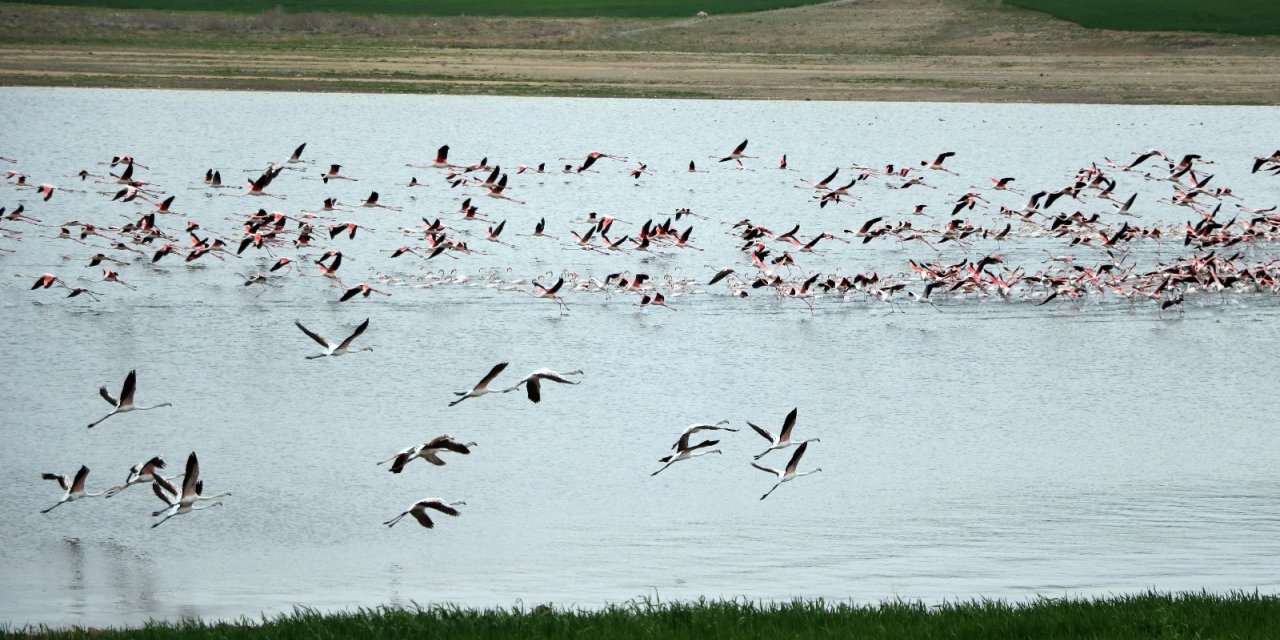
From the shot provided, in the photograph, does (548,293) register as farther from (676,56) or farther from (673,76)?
(676,56)

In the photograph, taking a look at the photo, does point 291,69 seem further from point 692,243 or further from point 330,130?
point 692,243

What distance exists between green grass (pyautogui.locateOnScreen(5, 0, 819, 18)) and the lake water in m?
44.3

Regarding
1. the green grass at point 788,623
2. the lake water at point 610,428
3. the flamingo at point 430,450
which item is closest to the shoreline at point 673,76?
the lake water at point 610,428

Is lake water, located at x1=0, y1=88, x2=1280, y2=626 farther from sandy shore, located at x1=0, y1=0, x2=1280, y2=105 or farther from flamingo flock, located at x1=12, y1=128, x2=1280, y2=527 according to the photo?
sandy shore, located at x1=0, y1=0, x2=1280, y2=105

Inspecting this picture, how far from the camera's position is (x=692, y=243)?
28.5 m

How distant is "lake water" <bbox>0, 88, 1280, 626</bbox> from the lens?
37.9ft

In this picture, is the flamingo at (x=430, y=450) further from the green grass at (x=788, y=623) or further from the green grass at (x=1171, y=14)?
the green grass at (x=1171, y=14)

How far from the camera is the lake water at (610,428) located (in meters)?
11.5

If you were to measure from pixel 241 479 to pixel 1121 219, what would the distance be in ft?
78.5

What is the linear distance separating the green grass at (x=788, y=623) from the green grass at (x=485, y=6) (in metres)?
66.9

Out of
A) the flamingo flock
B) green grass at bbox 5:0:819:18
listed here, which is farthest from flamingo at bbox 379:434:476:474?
green grass at bbox 5:0:819:18

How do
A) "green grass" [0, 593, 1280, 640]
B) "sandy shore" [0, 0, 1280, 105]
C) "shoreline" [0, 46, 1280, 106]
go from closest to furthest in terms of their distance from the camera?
"green grass" [0, 593, 1280, 640] → "shoreline" [0, 46, 1280, 106] → "sandy shore" [0, 0, 1280, 105]

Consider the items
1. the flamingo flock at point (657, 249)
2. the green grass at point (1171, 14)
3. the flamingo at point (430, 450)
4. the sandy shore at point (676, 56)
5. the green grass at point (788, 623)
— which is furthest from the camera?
the green grass at point (1171, 14)

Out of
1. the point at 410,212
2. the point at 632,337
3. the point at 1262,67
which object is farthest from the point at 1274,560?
the point at 1262,67
